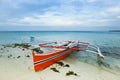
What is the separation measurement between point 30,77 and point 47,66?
1.48 meters

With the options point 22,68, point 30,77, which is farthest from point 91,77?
point 22,68

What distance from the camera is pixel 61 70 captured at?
6391 mm

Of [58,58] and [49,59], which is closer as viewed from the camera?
[49,59]

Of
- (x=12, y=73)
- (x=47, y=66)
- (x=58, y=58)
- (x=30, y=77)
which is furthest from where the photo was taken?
(x=58, y=58)

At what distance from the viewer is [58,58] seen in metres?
7.80

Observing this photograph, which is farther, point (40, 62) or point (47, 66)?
point (47, 66)

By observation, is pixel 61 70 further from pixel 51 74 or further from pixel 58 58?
pixel 58 58

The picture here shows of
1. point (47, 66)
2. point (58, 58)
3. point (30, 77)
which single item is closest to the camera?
point (30, 77)

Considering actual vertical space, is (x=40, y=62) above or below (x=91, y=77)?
above

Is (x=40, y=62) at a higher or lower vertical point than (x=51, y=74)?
higher

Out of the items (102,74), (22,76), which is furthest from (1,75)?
(102,74)

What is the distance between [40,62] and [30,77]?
98 cm

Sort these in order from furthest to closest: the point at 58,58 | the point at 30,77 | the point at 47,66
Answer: the point at 58,58, the point at 47,66, the point at 30,77

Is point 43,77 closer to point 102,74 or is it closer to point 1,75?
point 1,75
